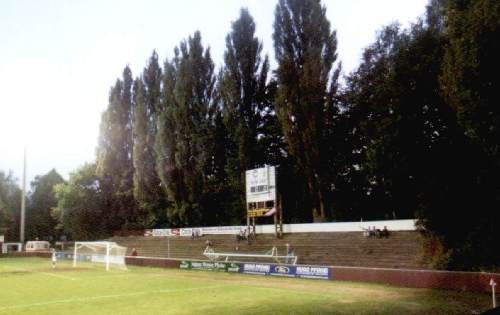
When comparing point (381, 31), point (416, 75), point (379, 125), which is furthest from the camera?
point (381, 31)

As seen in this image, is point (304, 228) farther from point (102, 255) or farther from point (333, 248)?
point (102, 255)

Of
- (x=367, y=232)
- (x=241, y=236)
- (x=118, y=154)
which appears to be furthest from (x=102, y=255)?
(x=367, y=232)

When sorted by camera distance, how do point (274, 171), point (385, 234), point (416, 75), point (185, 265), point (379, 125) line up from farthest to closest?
point (274, 171), point (185, 265), point (385, 234), point (379, 125), point (416, 75)

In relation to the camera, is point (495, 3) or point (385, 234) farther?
point (385, 234)

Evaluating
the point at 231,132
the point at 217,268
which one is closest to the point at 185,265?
the point at 217,268

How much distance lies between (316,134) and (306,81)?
4.80 m

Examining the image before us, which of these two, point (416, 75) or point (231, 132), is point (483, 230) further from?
point (231, 132)

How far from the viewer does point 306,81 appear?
39469 mm

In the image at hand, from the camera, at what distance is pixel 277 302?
704 inches

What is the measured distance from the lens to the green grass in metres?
16.2

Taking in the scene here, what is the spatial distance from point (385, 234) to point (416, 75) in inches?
480

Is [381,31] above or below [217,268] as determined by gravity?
above

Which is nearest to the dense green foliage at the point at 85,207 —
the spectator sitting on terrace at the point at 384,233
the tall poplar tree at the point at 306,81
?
the tall poplar tree at the point at 306,81

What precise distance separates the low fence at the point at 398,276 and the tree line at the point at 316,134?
2562 millimetres
